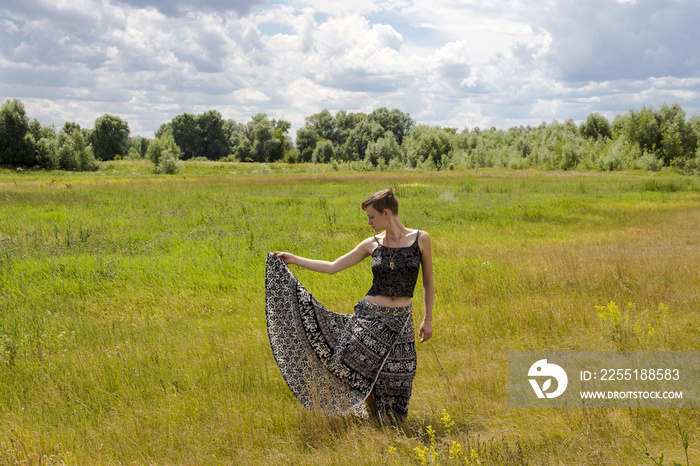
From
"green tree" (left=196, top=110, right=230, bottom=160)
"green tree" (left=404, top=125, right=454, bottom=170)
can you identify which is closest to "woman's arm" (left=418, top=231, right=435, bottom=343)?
"green tree" (left=404, top=125, right=454, bottom=170)

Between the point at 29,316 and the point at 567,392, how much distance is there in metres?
7.87

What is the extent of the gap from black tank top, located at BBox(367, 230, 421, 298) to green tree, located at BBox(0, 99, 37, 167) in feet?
249

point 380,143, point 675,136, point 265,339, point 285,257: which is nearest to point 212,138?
point 380,143

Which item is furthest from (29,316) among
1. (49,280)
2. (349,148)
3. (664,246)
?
(349,148)

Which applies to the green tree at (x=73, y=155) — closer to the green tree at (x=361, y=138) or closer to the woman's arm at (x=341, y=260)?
the green tree at (x=361, y=138)

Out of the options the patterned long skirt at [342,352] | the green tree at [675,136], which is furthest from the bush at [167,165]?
the green tree at [675,136]

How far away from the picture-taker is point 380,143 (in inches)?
3489

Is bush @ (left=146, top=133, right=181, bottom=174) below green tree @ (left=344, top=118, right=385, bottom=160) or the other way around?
below

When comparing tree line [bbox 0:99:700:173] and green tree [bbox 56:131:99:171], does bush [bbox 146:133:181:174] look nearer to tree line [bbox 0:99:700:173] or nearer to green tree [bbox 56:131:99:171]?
tree line [bbox 0:99:700:173]

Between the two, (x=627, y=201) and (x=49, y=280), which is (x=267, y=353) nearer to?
(x=49, y=280)

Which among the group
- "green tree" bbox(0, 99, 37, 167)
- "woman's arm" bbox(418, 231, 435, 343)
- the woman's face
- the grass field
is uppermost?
"green tree" bbox(0, 99, 37, 167)

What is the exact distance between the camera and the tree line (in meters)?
66.8

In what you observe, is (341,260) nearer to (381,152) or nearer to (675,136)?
(675,136)

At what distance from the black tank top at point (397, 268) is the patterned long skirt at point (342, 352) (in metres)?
0.17
